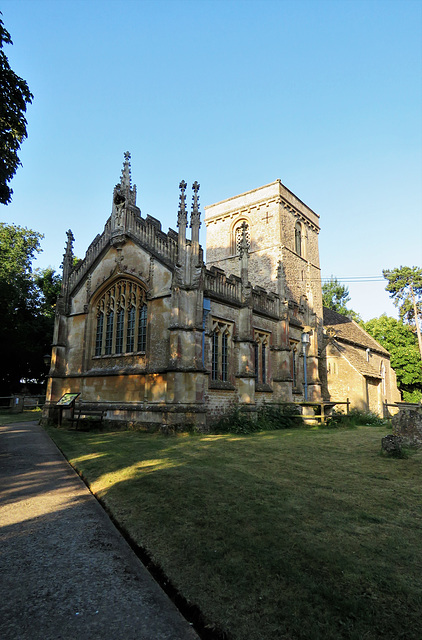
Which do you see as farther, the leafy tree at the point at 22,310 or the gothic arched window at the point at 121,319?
the leafy tree at the point at 22,310

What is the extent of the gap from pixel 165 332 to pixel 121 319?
12.1 ft

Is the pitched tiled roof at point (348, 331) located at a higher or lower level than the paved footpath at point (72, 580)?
higher

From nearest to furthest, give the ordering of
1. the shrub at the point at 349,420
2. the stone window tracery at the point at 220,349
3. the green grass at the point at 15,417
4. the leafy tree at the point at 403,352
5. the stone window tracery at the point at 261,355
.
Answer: the stone window tracery at the point at 220,349 → the shrub at the point at 349,420 → the stone window tracery at the point at 261,355 → the green grass at the point at 15,417 → the leafy tree at the point at 403,352

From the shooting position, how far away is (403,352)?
44844 mm

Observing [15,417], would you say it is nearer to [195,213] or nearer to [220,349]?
[220,349]

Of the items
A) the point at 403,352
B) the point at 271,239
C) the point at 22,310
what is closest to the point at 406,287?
the point at 403,352

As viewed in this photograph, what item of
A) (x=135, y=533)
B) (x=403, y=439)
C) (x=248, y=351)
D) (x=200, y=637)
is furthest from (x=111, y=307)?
(x=200, y=637)

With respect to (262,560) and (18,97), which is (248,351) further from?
(262,560)

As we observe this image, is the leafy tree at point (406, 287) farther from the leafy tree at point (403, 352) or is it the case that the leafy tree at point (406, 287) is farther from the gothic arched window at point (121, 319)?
the gothic arched window at point (121, 319)

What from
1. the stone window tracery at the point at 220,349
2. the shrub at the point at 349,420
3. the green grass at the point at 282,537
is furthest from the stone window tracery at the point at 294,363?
the green grass at the point at 282,537

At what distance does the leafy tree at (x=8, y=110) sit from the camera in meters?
8.93

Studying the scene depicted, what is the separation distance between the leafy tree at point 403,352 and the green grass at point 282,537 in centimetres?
4084

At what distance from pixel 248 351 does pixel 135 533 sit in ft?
45.3

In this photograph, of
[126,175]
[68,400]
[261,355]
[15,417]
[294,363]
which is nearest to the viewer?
[68,400]
